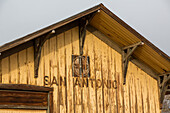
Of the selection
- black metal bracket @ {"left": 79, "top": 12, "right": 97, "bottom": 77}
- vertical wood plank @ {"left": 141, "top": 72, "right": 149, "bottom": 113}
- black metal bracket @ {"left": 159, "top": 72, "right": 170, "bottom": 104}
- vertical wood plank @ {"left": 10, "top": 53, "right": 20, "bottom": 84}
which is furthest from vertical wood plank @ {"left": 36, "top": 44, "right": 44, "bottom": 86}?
black metal bracket @ {"left": 159, "top": 72, "right": 170, "bottom": 104}

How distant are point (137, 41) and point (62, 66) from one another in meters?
2.68

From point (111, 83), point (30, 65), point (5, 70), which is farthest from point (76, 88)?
point (5, 70)

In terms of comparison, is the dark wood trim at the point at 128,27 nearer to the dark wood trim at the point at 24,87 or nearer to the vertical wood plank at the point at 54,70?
the vertical wood plank at the point at 54,70

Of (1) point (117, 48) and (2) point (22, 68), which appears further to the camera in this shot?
(1) point (117, 48)

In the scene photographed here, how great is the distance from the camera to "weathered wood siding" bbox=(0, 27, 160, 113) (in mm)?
9594

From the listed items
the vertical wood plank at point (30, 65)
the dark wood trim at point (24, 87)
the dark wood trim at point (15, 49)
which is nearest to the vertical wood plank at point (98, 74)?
the dark wood trim at point (24, 87)

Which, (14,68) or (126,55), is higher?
(126,55)

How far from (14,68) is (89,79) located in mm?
2580

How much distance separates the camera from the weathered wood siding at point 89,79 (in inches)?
378

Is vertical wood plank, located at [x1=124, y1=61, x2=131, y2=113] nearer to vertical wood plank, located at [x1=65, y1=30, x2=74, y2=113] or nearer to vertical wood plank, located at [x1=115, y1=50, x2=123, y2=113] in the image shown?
vertical wood plank, located at [x1=115, y1=50, x2=123, y2=113]

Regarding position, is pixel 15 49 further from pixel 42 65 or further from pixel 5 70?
pixel 42 65

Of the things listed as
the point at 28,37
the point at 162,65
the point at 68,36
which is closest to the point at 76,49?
the point at 68,36

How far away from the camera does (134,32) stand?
10711 millimetres

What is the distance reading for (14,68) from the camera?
30.8 ft
